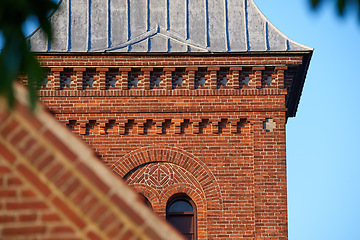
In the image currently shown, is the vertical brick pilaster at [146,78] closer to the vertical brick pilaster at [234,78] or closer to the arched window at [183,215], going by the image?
the vertical brick pilaster at [234,78]

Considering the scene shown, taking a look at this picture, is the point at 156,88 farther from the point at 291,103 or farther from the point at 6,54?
the point at 6,54

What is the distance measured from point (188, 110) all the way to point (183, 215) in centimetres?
215

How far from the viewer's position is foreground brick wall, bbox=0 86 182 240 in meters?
5.14

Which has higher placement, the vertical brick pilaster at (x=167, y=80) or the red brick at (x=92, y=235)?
the vertical brick pilaster at (x=167, y=80)

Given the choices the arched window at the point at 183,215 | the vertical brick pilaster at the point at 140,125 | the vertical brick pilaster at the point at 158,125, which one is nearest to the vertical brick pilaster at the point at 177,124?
the vertical brick pilaster at the point at 158,125

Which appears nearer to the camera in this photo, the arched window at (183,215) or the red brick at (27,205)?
the red brick at (27,205)

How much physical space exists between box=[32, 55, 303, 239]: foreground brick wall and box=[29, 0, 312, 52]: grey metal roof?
34 cm

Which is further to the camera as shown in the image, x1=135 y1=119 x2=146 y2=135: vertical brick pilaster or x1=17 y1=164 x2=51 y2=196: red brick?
x1=135 y1=119 x2=146 y2=135: vertical brick pilaster

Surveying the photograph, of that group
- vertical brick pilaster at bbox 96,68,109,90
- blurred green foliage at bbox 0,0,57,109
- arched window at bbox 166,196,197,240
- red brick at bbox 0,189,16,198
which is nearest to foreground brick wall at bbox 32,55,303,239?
vertical brick pilaster at bbox 96,68,109,90

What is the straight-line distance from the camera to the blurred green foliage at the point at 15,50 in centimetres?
416

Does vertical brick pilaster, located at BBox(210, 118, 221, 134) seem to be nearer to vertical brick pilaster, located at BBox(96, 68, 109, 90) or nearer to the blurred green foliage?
vertical brick pilaster, located at BBox(96, 68, 109, 90)

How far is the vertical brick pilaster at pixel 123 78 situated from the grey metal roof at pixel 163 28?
1.42 feet

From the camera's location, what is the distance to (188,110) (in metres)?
15.8

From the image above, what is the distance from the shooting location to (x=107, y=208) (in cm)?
514
